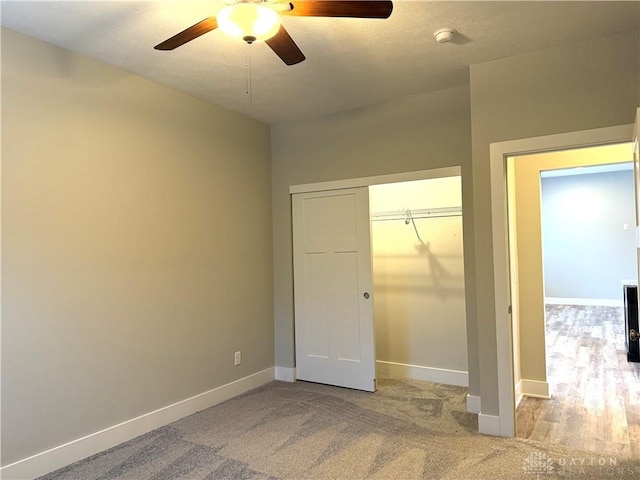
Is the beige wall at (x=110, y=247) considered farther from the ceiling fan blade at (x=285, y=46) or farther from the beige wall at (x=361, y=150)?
the ceiling fan blade at (x=285, y=46)

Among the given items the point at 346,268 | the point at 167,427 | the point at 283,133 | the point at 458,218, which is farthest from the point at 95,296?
the point at 458,218

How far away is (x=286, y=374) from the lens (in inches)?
174

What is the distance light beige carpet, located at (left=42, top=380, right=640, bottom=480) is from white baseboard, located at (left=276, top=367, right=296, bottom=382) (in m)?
0.67

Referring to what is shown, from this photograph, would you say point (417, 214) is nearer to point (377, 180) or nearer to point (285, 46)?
point (377, 180)

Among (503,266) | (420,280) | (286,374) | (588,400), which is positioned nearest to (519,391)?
(588,400)

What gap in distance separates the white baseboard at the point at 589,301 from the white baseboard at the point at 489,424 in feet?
24.9

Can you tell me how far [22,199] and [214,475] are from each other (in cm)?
198

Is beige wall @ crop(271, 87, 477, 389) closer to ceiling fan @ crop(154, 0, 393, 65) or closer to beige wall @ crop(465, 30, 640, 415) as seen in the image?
beige wall @ crop(465, 30, 640, 415)

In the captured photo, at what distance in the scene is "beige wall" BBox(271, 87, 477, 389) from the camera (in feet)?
11.8

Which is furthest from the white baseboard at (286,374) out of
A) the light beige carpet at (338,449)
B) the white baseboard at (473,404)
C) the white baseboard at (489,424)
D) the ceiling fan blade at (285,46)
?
the ceiling fan blade at (285,46)

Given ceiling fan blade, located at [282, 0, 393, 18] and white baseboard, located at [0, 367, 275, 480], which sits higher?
ceiling fan blade, located at [282, 0, 393, 18]

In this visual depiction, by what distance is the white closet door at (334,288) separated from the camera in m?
4.06

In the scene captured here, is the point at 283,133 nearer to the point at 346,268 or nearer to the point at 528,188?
the point at 346,268

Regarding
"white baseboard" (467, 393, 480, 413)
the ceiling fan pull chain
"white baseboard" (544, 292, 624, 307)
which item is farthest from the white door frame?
"white baseboard" (544, 292, 624, 307)
